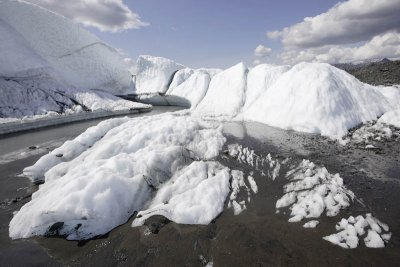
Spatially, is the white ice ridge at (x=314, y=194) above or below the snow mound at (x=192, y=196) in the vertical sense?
above

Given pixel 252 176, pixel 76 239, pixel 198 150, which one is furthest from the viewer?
pixel 198 150

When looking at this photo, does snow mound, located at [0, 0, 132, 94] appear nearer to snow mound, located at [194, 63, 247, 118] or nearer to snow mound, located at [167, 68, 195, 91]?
snow mound, located at [167, 68, 195, 91]

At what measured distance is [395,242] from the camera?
16.1 ft

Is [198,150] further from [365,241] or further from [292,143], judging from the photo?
[365,241]

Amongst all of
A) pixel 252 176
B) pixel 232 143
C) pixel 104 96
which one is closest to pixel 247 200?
pixel 252 176

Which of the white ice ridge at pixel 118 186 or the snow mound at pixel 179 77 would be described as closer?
the white ice ridge at pixel 118 186

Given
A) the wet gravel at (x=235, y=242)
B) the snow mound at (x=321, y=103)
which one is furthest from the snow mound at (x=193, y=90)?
the wet gravel at (x=235, y=242)

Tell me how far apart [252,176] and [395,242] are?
3864 millimetres

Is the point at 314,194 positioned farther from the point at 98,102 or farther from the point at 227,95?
the point at 98,102

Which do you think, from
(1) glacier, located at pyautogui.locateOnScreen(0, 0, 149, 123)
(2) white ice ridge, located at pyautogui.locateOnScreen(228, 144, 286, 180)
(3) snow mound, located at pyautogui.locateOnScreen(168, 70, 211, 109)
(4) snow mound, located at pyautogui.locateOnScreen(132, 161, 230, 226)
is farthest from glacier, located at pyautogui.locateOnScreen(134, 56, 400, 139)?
(1) glacier, located at pyautogui.locateOnScreen(0, 0, 149, 123)

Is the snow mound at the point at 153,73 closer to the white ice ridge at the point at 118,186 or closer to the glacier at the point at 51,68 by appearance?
the glacier at the point at 51,68

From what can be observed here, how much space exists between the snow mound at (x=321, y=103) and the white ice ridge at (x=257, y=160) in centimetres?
403

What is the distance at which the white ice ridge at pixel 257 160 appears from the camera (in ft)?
27.6

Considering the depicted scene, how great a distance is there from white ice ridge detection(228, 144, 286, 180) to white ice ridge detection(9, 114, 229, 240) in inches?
34.1
